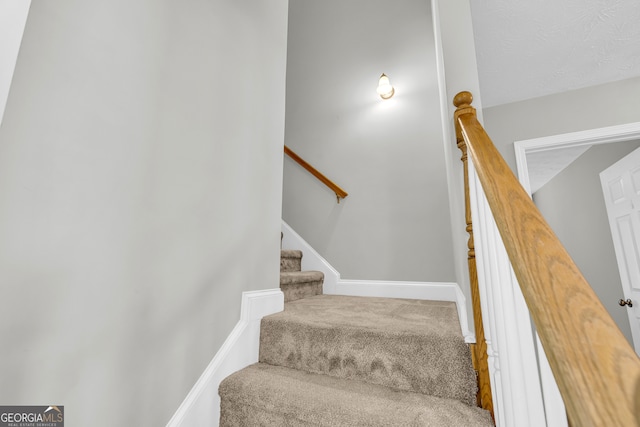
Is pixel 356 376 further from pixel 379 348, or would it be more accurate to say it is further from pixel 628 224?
pixel 628 224

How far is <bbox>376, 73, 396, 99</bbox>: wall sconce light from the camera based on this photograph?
237 centimetres

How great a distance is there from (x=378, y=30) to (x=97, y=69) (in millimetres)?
2483

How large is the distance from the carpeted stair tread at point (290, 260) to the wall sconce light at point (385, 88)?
1.54m

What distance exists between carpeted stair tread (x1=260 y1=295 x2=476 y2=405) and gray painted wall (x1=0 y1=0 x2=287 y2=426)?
28cm

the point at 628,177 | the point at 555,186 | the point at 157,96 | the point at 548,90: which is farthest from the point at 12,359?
the point at 555,186

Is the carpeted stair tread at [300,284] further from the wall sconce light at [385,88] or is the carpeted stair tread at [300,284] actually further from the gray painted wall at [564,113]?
the gray painted wall at [564,113]

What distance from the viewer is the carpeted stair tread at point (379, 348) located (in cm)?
99

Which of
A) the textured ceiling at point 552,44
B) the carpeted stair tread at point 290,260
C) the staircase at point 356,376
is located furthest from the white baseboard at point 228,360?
→ the textured ceiling at point 552,44

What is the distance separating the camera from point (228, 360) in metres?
1.13

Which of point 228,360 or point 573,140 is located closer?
point 228,360

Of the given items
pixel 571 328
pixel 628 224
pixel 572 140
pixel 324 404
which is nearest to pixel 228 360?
pixel 324 404

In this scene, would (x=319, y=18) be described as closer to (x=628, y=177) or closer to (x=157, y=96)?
(x=157, y=96)

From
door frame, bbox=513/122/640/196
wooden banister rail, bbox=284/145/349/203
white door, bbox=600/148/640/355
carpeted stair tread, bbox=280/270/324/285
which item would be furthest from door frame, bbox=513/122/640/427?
carpeted stair tread, bbox=280/270/324/285

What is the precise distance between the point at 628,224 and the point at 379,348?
262 centimetres
